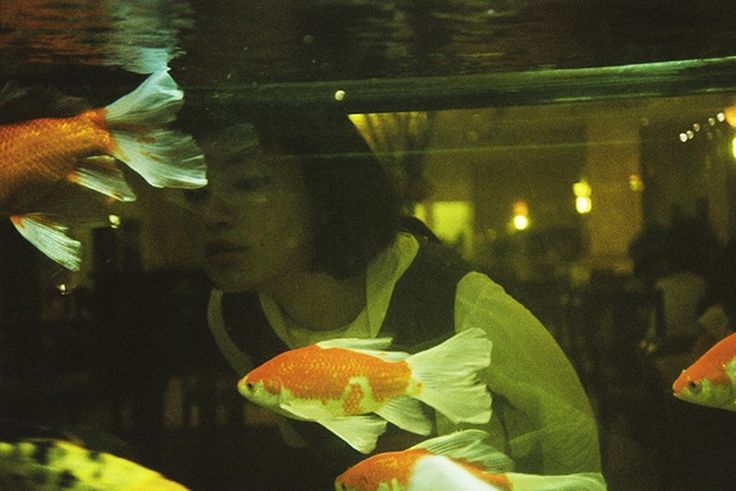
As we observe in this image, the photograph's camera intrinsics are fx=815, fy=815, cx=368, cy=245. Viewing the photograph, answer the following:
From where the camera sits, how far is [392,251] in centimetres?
224

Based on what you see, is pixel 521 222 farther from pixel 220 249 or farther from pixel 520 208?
pixel 220 249

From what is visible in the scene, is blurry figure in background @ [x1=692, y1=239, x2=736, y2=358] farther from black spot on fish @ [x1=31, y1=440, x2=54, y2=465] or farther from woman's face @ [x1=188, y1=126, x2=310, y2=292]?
black spot on fish @ [x1=31, y1=440, x2=54, y2=465]

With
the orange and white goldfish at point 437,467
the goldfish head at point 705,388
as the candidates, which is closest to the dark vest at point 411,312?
the orange and white goldfish at point 437,467

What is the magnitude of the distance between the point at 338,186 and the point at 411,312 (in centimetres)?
42

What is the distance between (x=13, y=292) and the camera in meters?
2.26

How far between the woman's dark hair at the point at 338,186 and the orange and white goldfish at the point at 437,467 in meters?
0.60

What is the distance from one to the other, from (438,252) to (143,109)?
93 cm

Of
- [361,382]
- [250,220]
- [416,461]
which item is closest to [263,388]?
[361,382]

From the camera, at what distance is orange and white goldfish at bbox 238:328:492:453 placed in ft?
5.62

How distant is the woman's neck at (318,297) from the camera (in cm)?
218

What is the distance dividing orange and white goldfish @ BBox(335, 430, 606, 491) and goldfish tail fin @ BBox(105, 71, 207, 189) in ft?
2.45

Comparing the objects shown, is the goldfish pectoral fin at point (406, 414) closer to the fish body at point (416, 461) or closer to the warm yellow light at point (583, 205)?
the fish body at point (416, 461)

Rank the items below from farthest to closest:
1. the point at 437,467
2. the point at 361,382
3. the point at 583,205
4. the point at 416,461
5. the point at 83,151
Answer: the point at 583,205
the point at 361,382
the point at 83,151
the point at 416,461
the point at 437,467

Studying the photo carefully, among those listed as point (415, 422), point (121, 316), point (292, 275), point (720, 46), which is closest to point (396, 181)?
point (292, 275)
